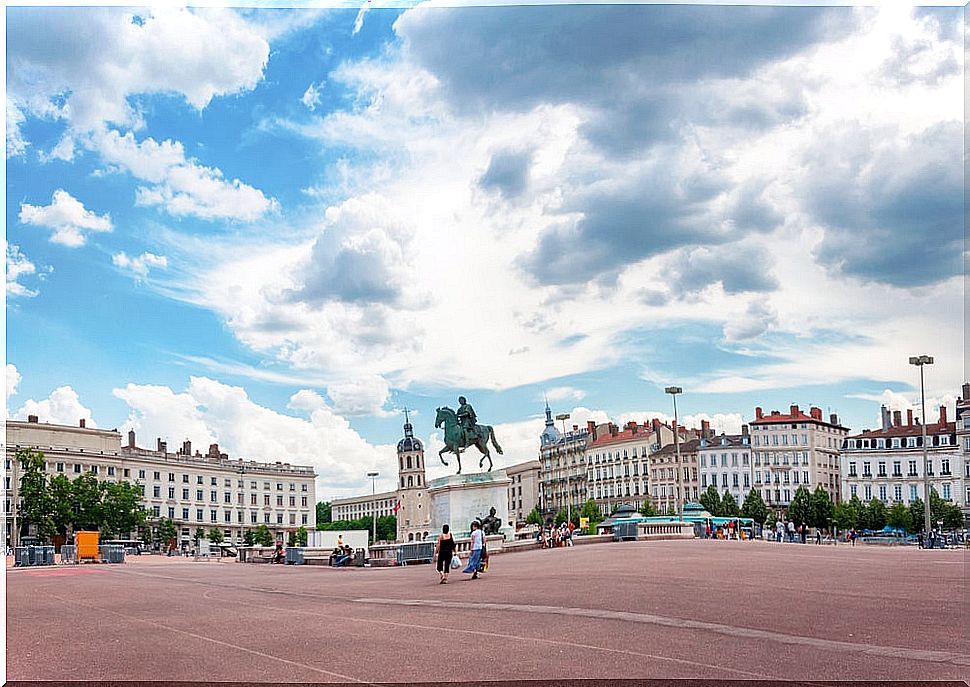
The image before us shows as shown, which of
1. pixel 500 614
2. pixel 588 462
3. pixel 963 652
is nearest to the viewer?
pixel 963 652

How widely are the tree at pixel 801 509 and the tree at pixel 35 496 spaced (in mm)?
68836

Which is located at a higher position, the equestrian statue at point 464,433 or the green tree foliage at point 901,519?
the equestrian statue at point 464,433

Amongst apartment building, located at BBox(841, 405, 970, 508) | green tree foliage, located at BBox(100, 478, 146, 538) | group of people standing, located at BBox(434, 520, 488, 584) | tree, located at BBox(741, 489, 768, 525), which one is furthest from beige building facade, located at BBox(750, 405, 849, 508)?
group of people standing, located at BBox(434, 520, 488, 584)

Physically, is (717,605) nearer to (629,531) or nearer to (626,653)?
(626,653)

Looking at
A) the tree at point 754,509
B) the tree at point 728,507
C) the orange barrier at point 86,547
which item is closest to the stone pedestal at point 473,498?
the orange barrier at point 86,547

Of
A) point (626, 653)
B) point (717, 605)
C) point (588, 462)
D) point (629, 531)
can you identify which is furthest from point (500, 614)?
point (588, 462)

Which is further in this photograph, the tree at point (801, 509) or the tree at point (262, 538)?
the tree at point (262, 538)

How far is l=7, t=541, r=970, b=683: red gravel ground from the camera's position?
10625 mm

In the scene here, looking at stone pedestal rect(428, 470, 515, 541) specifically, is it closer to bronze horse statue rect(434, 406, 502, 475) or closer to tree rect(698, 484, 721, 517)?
bronze horse statue rect(434, 406, 502, 475)

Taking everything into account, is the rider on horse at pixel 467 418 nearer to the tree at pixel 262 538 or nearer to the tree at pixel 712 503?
the tree at pixel 712 503

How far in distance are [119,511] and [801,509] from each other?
64877 millimetres

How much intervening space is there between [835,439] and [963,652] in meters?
128

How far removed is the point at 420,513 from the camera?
114312 mm

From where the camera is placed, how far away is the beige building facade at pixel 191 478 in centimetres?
11931
